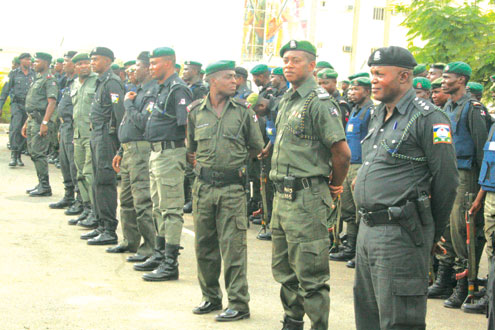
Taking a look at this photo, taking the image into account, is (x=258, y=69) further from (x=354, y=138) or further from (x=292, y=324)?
(x=292, y=324)

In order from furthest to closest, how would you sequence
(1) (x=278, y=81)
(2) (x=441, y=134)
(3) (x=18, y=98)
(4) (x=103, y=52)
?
(3) (x=18, y=98) → (1) (x=278, y=81) → (4) (x=103, y=52) → (2) (x=441, y=134)

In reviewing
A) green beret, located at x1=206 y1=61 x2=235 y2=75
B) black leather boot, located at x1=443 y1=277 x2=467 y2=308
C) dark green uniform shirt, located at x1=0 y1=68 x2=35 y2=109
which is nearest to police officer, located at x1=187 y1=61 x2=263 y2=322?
green beret, located at x1=206 y1=61 x2=235 y2=75

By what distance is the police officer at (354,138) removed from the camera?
8116 mm

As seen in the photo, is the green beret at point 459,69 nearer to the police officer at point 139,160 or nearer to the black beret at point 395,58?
the black beret at point 395,58

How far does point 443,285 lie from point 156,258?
9.74ft

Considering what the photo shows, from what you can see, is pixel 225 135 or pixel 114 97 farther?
pixel 114 97

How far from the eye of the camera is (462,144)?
21.5ft

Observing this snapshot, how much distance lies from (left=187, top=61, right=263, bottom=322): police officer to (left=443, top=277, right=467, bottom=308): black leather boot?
205 centimetres

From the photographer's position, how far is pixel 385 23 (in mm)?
41125

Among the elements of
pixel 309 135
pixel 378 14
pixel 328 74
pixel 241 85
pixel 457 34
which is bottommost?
pixel 309 135

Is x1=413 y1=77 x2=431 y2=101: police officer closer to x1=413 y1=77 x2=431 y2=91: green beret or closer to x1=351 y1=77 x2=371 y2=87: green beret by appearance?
x1=413 y1=77 x2=431 y2=91: green beret

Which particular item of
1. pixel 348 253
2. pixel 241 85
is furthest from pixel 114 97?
pixel 348 253

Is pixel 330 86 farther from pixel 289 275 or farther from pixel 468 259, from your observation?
pixel 289 275

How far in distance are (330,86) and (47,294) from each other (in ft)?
15.3
